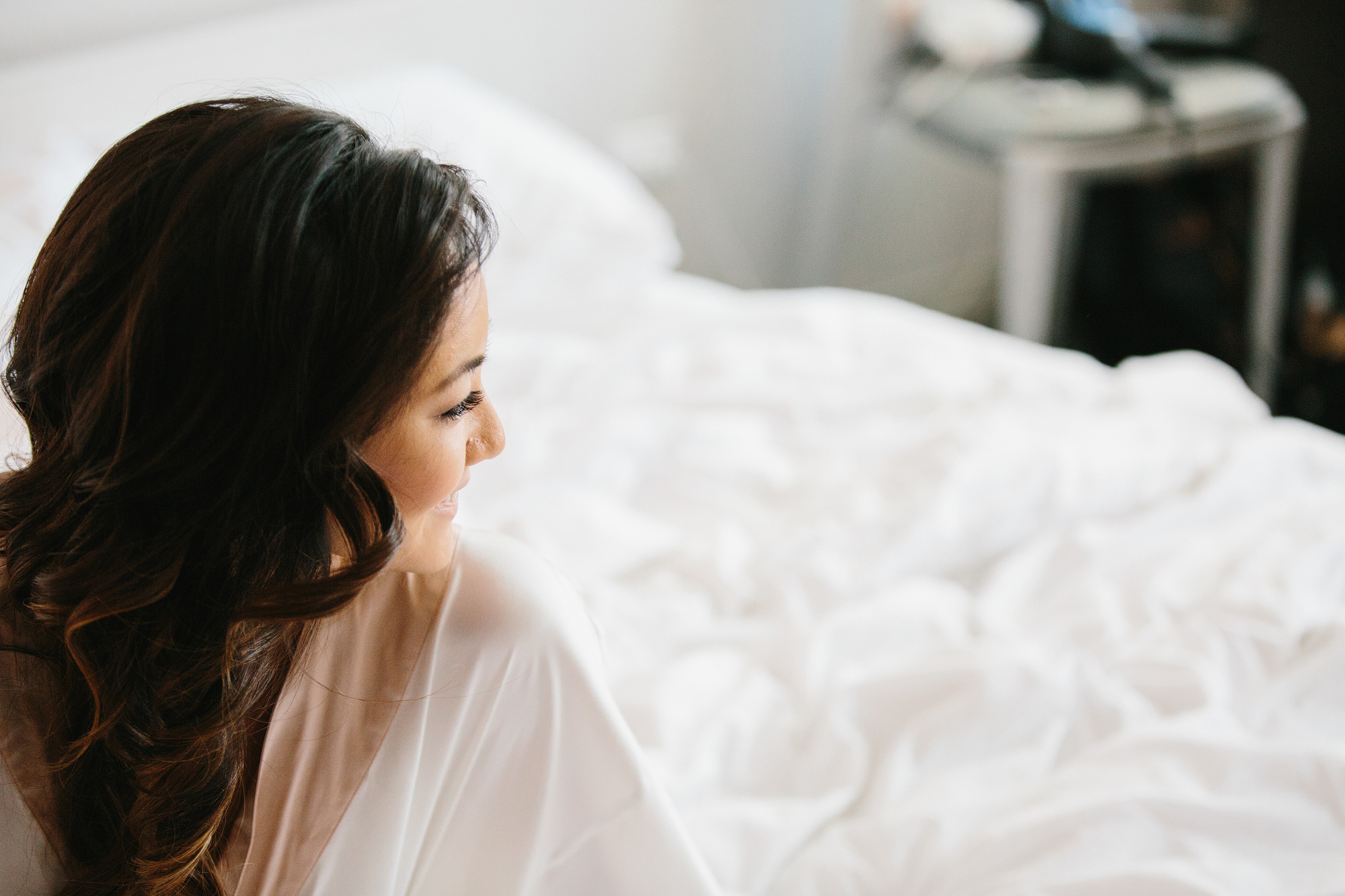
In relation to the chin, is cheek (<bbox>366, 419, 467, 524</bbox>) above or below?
above

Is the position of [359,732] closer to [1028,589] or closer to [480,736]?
[480,736]

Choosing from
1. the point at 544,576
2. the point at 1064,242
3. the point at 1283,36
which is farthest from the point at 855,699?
the point at 1283,36

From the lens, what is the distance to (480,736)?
0.65m

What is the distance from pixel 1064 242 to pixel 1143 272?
214mm

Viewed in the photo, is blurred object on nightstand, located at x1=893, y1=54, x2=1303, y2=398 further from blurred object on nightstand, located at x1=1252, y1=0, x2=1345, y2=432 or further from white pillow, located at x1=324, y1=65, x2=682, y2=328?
white pillow, located at x1=324, y1=65, x2=682, y2=328

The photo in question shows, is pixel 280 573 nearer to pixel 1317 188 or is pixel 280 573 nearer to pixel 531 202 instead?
pixel 531 202

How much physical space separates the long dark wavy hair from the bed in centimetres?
24

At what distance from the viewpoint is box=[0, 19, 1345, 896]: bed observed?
776mm

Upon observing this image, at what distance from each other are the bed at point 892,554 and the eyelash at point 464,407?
228 millimetres

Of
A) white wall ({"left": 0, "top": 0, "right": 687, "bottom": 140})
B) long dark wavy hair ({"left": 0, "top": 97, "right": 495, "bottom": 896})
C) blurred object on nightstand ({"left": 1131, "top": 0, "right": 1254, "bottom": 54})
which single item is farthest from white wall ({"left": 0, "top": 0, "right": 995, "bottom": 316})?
long dark wavy hair ({"left": 0, "top": 97, "right": 495, "bottom": 896})

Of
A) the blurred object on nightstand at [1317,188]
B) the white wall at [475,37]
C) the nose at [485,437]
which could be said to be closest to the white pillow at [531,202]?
the white wall at [475,37]

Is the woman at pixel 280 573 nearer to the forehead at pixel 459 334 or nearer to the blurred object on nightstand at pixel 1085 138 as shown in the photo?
the forehead at pixel 459 334

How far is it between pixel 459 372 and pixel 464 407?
4 centimetres

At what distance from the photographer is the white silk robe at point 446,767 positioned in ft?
2.05
